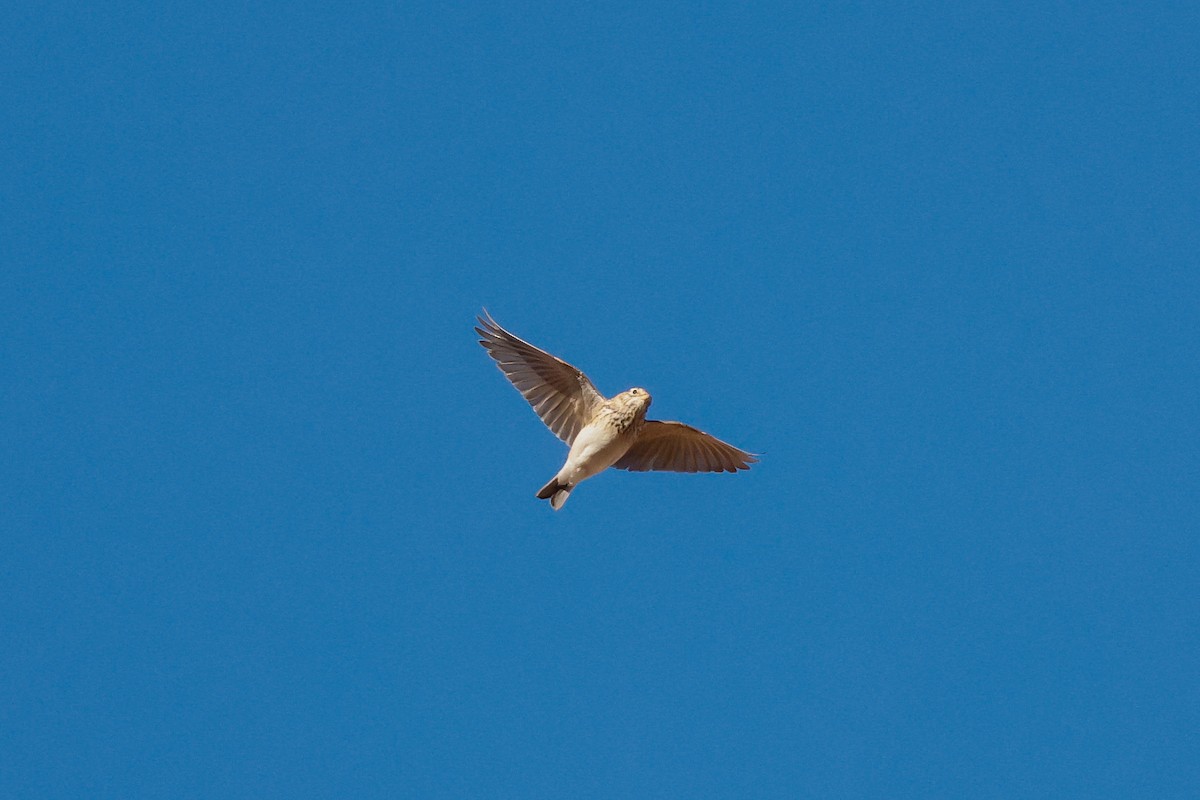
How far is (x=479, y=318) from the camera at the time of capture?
2659 cm

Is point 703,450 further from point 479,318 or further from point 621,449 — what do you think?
point 479,318

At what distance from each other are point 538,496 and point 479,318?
8.68 ft

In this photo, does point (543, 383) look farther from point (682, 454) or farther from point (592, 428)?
point (682, 454)

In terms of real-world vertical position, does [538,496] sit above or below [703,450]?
below

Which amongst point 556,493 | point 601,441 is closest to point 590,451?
point 601,441

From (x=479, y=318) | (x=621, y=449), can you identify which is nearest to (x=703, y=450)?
(x=621, y=449)

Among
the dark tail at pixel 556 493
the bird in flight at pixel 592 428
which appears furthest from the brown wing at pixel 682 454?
the dark tail at pixel 556 493

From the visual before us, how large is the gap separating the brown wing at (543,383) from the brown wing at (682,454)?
87cm

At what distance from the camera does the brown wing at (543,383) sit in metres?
26.5

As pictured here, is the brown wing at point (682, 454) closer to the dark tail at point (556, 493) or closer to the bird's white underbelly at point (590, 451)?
the bird's white underbelly at point (590, 451)

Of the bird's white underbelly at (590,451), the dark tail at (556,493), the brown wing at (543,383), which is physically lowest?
the dark tail at (556,493)

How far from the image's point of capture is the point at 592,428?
85.5ft

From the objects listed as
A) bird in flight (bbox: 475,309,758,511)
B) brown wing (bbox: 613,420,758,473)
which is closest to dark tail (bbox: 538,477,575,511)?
bird in flight (bbox: 475,309,758,511)

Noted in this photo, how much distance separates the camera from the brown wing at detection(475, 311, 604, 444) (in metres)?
26.5
